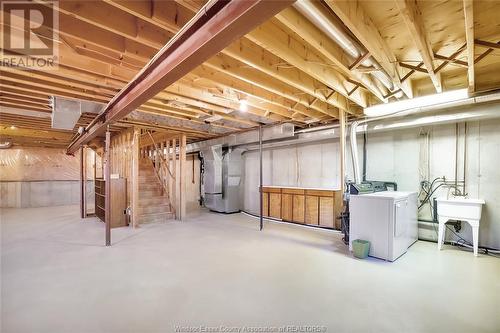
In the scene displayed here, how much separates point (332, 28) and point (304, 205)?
414cm

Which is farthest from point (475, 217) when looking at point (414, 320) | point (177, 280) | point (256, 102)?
point (177, 280)

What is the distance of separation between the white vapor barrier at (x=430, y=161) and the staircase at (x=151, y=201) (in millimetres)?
3626

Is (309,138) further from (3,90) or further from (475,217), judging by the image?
(3,90)

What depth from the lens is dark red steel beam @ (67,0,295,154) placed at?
1.22 meters

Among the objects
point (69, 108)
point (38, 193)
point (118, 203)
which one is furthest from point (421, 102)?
point (38, 193)

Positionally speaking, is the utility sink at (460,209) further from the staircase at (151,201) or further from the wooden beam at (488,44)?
the staircase at (151,201)

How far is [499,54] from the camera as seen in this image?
8.77ft

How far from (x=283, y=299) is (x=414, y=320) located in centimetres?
106

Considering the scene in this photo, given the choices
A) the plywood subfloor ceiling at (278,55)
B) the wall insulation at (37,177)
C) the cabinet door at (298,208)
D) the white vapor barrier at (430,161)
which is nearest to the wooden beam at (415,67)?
the plywood subfloor ceiling at (278,55)

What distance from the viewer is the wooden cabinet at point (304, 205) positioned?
16.4ft

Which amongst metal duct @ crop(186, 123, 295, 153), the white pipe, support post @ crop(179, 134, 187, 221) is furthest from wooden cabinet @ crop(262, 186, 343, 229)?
support post @ crop(179, 134, 187, 221)

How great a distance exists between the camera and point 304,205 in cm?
545

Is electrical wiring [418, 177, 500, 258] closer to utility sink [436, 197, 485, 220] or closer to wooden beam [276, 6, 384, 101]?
utility sink [436, 197, 485, 220]

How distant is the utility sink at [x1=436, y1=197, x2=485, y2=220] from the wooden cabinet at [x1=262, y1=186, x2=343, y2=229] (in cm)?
160
